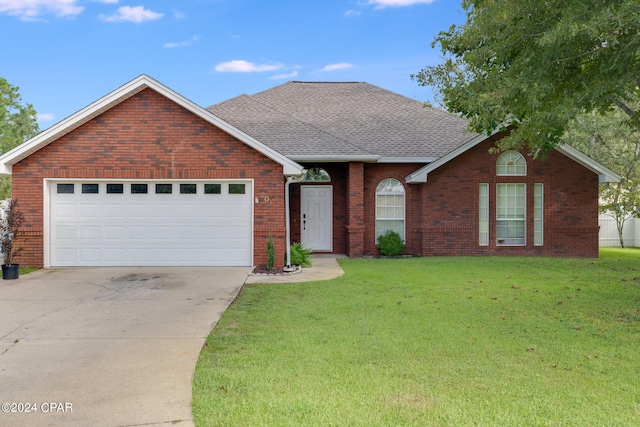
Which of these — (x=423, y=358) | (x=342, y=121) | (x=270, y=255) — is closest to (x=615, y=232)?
(x=342, y=121)

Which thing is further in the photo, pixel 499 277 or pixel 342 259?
pixel 342 259

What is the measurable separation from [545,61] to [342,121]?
1032 cm

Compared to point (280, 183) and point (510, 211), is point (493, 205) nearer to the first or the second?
point (510, 211)

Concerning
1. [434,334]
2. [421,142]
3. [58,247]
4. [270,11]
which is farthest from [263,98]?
[434,334]

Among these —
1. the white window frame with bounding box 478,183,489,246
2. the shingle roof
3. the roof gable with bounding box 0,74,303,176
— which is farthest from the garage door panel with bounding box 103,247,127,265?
the white window frame with bounding box 478,183,489,246

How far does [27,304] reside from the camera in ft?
26.9

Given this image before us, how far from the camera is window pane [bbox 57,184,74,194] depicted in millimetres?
12555

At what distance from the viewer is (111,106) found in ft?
39.9

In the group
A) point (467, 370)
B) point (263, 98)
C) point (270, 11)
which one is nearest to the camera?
point (467, 370)

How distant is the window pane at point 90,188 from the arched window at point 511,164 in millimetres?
12011

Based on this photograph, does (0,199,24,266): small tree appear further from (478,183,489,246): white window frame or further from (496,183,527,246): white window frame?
(496,183,527,246): white window frame

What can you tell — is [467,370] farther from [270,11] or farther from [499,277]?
[270,11]

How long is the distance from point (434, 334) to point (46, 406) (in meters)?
4.30

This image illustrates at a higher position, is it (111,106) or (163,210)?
(111,106)
